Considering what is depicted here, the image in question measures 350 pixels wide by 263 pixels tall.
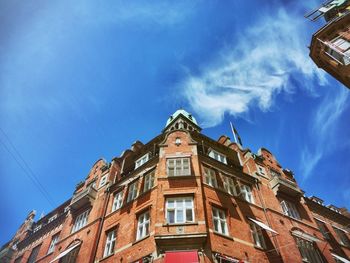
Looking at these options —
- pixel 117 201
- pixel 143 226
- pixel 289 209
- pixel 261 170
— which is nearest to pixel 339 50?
pixel 261 170

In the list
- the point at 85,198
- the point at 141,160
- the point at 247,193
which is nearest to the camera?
the point at 247,193

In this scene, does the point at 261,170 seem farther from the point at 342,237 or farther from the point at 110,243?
the point at 110,243

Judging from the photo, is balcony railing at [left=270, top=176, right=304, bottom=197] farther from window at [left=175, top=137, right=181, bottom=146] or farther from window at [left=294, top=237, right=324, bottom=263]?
window at [left=175, top=137, right=181, bottom=146]

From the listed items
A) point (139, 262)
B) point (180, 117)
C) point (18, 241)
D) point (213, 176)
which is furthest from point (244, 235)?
point (18, 241)

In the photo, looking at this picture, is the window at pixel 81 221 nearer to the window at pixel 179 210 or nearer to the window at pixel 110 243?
the window at pixel 110 243

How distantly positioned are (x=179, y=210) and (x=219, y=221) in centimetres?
303

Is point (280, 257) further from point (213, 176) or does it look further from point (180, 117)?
point (180, 117)

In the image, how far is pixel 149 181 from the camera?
21719mm

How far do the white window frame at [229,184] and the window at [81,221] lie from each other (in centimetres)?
1420

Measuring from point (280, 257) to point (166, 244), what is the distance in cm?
897

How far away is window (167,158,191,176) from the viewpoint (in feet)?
66.5

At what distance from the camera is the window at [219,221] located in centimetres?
1739

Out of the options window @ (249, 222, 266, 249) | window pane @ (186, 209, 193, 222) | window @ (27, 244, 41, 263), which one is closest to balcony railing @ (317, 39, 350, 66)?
window @ (249, 222, 266, 249)

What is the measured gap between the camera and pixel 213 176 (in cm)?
2183
